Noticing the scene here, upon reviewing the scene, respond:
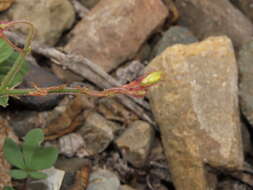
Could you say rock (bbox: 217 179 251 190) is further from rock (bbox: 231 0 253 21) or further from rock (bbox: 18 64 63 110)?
rock (bbox: 231 0 253 21)

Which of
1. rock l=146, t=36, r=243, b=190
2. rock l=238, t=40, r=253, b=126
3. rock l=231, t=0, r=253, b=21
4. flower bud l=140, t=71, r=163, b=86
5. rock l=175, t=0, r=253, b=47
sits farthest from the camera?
rock l=231, t=0, r=253, b=21

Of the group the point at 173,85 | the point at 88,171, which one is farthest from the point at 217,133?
the point at 88,171

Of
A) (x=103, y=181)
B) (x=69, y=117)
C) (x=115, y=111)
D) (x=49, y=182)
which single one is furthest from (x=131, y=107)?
(x=49, y=182)

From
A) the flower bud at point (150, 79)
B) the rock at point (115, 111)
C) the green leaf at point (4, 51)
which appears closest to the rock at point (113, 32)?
the rock at point (115, 111)

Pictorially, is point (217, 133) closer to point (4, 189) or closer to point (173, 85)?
point (173, 85)

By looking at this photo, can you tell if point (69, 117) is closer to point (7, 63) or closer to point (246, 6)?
point (7, 63)

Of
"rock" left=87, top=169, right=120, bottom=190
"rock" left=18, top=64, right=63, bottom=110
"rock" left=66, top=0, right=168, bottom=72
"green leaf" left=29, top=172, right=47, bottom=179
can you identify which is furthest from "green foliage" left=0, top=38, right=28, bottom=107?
"rock" left=87, top=169, right=120, bottom=190
